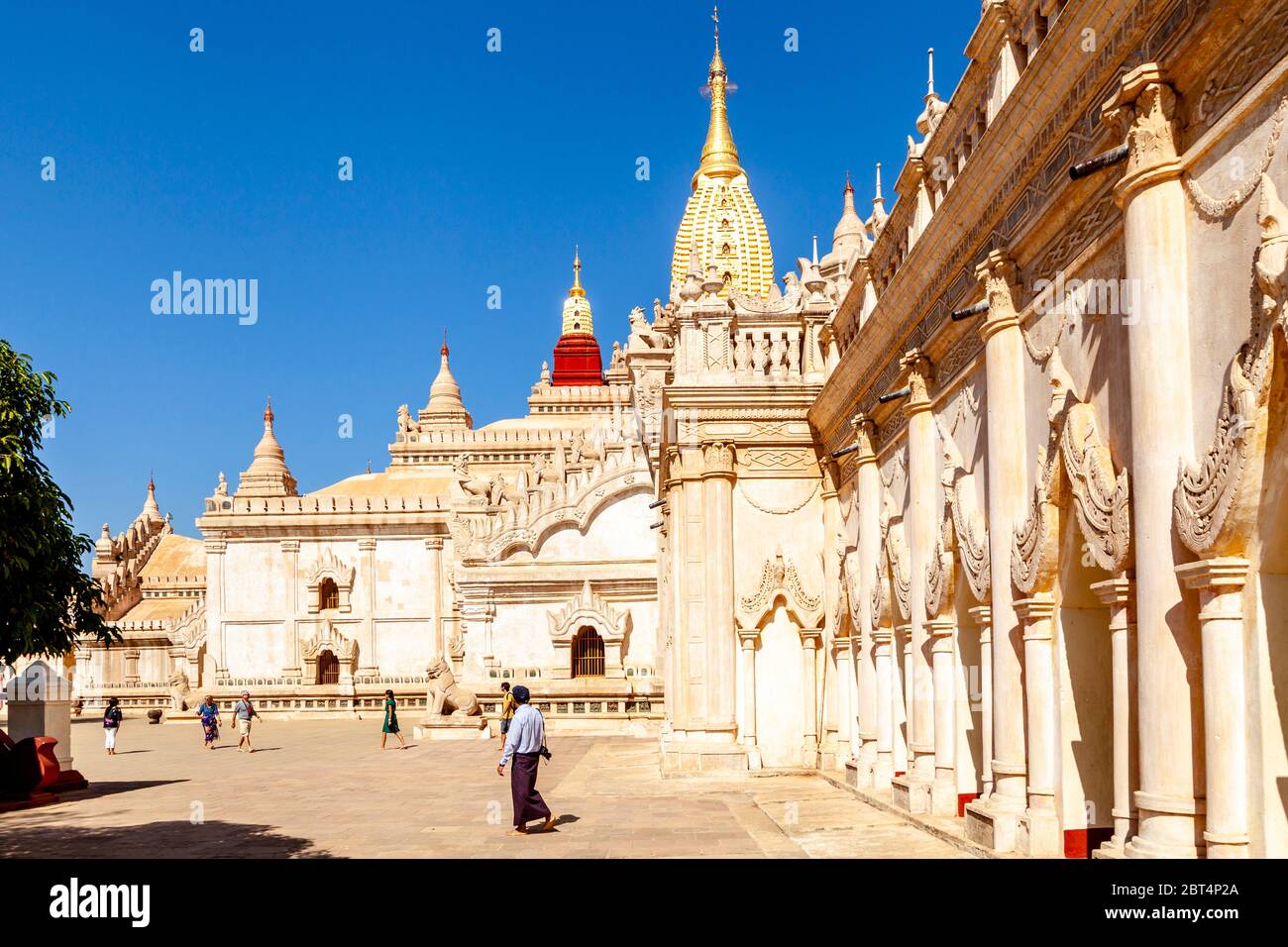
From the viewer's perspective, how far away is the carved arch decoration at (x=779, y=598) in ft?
67.8

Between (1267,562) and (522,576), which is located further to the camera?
(522,576)

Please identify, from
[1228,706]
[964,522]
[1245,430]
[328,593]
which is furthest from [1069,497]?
[328,593]

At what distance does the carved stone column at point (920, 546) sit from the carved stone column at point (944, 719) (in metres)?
0.31

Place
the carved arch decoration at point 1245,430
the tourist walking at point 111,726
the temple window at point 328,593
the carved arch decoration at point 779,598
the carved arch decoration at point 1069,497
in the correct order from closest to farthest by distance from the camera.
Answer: the carved arch decoration at point 1245,430, the carved arch decoration at point 1069,497, the carved arch decoration at point 779,598, the tourist walking at point 111,726, the temple window at point 328,593

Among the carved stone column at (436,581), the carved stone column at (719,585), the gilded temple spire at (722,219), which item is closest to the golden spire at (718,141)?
the gilded temple spire at (722,219)

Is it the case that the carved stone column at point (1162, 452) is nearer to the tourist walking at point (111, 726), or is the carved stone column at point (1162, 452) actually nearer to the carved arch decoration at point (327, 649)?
the tourist walking at point (111, 726)

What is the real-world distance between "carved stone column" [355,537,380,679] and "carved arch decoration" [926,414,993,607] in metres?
38.9

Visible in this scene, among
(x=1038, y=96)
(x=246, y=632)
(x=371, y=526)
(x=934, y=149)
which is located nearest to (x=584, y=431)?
(x=371, y=526)

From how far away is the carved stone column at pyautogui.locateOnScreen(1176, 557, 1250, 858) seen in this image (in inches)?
285

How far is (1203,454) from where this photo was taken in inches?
295

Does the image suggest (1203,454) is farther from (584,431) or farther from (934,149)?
(584,431)

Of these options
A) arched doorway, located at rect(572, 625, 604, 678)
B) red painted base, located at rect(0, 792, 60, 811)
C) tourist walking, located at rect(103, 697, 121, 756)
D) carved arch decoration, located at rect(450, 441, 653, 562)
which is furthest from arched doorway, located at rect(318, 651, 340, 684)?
red painted base, located at rect(0, 792, 60, 811)
